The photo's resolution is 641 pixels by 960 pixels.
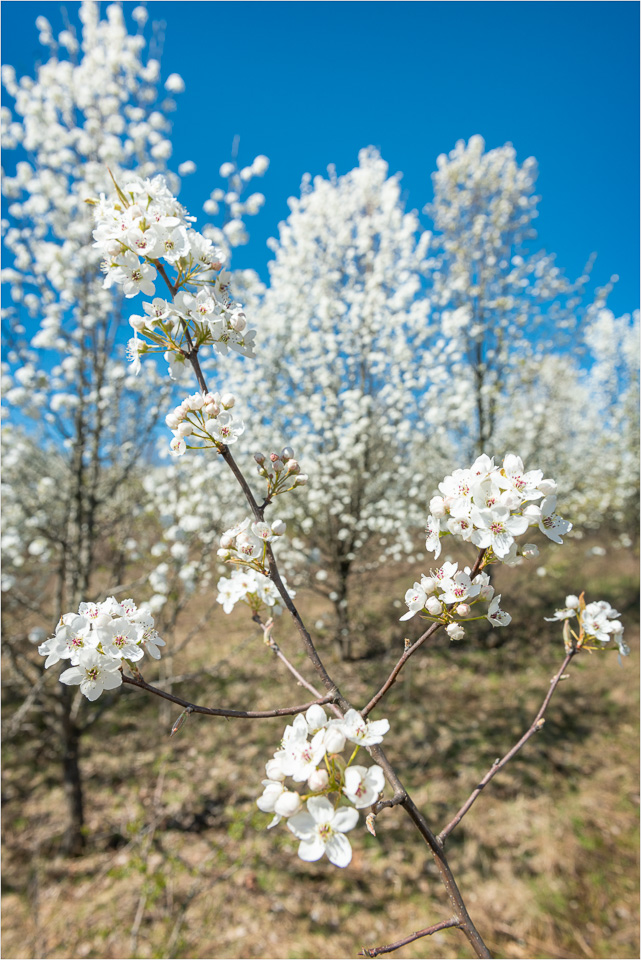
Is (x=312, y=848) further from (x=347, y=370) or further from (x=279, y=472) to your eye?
(x=347, y=370)

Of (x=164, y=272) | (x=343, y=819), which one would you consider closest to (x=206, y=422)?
(x=164, y=272)

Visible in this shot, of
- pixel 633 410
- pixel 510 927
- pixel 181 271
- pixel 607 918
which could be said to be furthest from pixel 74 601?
pixel 633 410

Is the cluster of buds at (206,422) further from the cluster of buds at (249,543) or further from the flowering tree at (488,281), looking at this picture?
the flowering tree at (488,281)

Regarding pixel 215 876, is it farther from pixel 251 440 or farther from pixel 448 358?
pixel 448 358

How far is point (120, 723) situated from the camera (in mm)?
6816

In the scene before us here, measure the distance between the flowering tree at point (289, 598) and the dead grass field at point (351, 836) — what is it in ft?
9.87

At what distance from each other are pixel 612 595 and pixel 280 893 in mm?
9892

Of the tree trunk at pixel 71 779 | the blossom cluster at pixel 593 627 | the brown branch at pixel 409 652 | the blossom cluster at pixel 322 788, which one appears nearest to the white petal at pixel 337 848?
the blossom cluster at pixel 322 788

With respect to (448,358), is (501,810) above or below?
below

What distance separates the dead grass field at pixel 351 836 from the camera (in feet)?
11.9

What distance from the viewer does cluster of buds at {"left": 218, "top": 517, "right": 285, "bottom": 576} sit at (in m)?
1.24

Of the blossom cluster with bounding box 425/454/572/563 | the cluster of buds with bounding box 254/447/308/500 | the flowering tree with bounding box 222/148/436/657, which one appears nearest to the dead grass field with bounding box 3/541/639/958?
the flowering tree with bounding box 222/148/436/657

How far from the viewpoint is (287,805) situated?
0.89m

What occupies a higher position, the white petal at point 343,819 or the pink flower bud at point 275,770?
the pink flower bud at point 275,770
